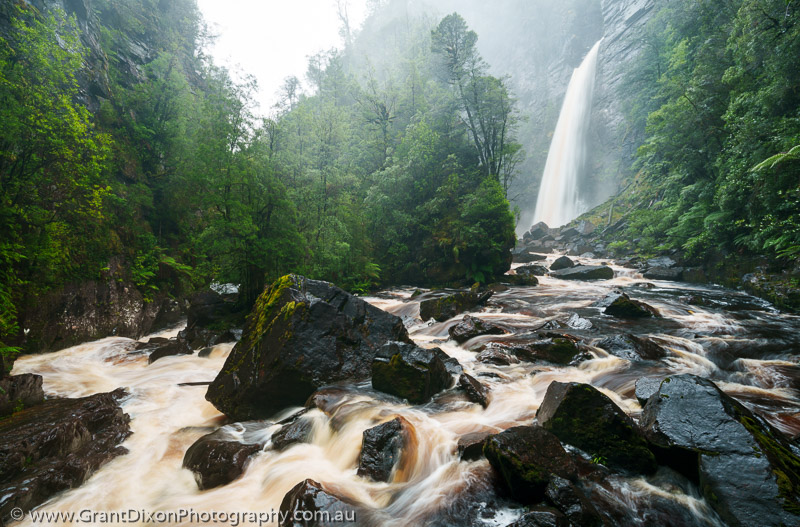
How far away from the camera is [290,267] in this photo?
46.4 ft

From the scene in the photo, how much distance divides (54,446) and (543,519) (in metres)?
6.14

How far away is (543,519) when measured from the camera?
2.60 metres

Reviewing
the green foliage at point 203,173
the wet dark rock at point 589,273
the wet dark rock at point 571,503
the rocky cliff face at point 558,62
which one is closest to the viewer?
the wet dark rock at point 571,503

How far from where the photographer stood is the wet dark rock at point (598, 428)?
3559 millimetres

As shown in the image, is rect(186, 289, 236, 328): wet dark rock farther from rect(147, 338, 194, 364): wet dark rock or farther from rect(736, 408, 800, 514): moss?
rect(736, 408, 800, 514): moss

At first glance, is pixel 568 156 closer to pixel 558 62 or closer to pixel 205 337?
pixel 558 62

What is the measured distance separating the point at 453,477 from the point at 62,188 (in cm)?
1230

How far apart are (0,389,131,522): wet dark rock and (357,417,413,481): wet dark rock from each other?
3.62 m

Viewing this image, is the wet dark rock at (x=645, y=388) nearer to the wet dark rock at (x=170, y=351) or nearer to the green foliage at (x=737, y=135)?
the green foliage at (x=737, y=135)

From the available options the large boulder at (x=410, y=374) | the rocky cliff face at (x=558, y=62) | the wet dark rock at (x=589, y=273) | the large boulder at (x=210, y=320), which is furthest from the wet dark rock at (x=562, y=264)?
the rocky cliff face at (x=558, y=62)

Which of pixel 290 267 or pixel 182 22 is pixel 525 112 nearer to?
pixel 182 22

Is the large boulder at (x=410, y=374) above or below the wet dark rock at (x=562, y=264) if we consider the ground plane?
below

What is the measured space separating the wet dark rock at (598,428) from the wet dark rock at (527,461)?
0.65m

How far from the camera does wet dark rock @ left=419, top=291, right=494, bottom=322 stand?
1251cm
